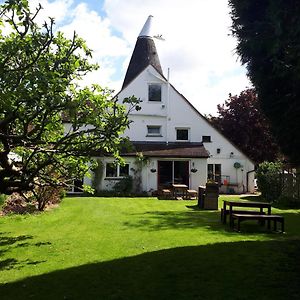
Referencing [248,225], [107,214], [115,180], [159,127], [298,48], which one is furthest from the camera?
[159,127]

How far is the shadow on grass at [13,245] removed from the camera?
29.5 ft

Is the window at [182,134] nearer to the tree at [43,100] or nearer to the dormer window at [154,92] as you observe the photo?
the dormer window at [154,92]

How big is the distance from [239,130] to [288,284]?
129 ft

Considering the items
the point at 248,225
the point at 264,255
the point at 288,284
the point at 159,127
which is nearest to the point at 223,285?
the point at 288,284

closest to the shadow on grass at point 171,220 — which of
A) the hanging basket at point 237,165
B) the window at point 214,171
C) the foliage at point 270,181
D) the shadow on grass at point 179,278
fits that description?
the shadow on grass at point 179,278

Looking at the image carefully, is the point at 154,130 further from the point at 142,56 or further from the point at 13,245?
the point at 13,245

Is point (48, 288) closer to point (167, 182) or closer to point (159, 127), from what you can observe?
point (167, 182)

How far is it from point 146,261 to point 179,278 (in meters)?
1.45

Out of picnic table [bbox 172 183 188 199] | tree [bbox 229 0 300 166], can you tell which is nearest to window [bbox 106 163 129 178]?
picnic table [bbox 172 183 188 199]

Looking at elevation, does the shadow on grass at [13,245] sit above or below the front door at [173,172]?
below

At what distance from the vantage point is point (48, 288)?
7.23 metres

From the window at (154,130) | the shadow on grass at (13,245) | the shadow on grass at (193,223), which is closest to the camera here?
the shadow on grass at (13,245)

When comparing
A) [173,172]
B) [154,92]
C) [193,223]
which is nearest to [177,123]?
[154,92]

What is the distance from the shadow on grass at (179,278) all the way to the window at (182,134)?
26.2 meters
